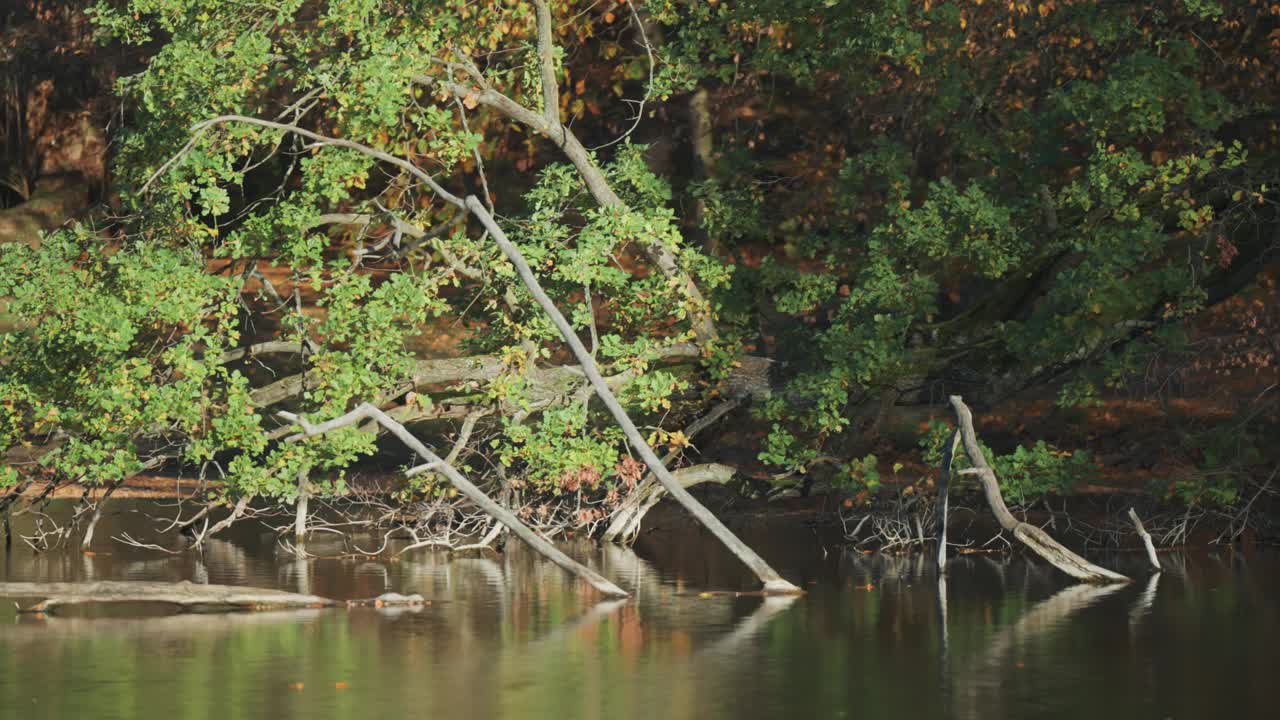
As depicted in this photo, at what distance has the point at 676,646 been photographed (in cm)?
1498

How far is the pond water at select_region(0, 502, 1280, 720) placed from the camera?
12.5 meters

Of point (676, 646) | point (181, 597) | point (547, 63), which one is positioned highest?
point (547, 63)

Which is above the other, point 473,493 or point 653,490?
point 653,490

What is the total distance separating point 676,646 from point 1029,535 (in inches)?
211

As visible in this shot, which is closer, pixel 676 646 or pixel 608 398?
pixel 676 646

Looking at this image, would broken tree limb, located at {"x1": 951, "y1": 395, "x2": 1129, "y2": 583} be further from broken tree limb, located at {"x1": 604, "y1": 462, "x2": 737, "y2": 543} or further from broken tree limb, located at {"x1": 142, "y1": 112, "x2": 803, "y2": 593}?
broken tree limb, located at {"x1": 604, "y1": 462, "x2": 737, "y2": 543}

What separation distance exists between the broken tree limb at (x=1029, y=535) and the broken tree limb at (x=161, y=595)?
607cm

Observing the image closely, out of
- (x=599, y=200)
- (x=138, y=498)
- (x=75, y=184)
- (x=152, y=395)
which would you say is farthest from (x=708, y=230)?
(x=75, y=184)

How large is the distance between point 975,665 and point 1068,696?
137 centimetres

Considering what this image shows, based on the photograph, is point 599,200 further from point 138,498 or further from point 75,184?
point 75,184

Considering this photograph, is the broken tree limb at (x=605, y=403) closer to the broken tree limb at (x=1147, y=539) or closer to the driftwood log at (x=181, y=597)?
the driftwood log at (x=181, y=597)

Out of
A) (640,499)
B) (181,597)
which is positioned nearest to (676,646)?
(181,597)

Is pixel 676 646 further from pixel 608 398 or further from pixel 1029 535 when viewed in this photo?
pixel 1029 535

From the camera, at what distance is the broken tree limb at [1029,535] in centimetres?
1872
